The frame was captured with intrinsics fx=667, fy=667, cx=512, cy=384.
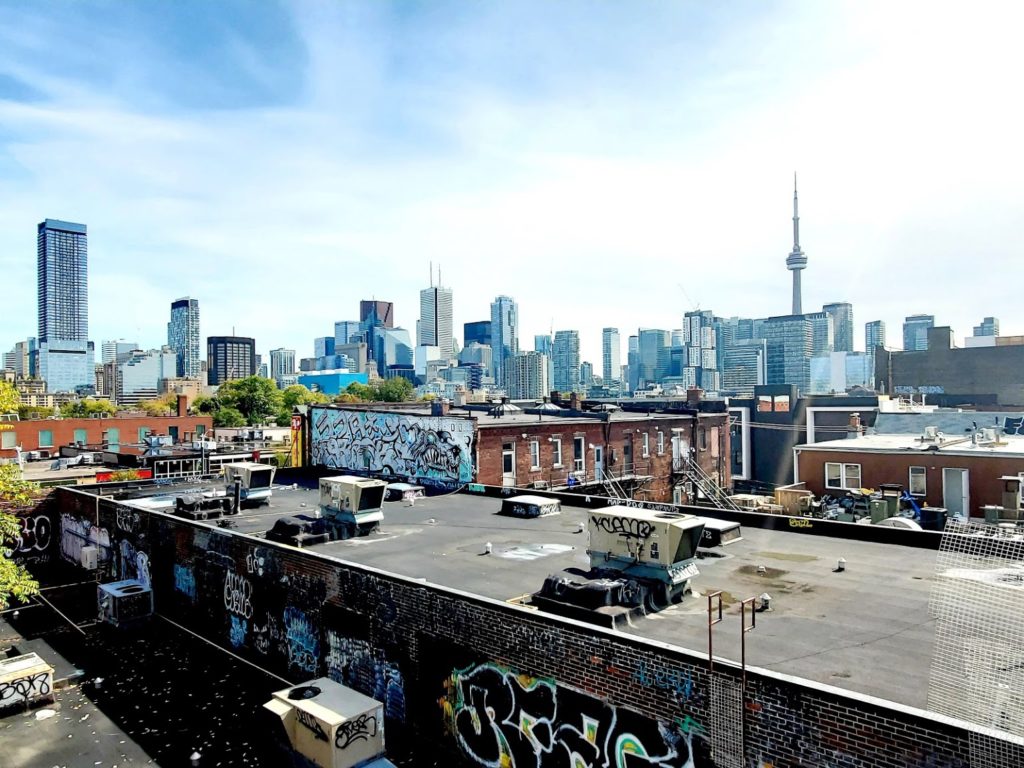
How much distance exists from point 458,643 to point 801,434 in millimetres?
65090

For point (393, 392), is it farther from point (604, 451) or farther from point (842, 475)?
point (842, 475)

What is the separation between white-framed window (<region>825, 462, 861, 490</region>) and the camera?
120 ft

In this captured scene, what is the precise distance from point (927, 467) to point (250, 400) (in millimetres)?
122777

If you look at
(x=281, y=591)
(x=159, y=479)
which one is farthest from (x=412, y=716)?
(x=159, y=479)

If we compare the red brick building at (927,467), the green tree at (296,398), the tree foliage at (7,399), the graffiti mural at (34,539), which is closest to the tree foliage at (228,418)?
the green tree at (296,398)

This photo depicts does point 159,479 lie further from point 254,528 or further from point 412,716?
point 412,716

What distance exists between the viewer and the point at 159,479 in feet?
131

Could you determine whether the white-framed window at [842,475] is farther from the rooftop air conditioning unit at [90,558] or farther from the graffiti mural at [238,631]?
the rooftop air conditioning unit at [90,558]

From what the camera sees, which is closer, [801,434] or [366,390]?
[801,434]

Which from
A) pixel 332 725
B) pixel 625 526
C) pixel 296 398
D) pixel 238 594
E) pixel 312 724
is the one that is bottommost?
pixel 312 724

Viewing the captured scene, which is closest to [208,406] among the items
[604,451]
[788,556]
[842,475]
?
[604,451]

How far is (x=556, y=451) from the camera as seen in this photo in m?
44.5

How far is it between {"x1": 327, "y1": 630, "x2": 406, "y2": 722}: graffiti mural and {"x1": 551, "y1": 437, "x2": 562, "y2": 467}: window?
1084 inches

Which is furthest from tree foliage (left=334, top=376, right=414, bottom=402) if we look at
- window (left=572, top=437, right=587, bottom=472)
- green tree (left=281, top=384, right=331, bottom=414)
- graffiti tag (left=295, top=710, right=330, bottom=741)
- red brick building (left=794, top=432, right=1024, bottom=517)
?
graffiti tag (left=295, top=710, right=330, bottom=741)
